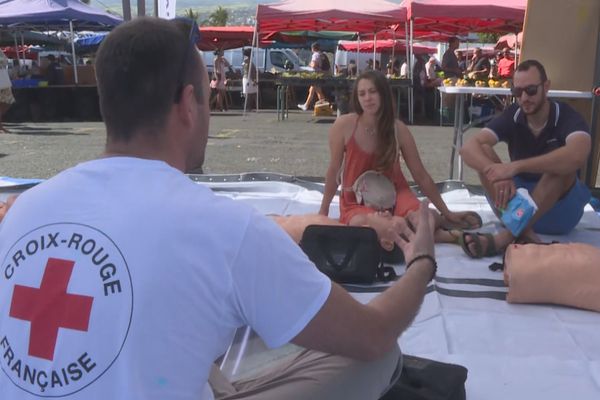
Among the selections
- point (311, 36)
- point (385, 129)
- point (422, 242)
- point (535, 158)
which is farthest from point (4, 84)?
point (311, 36)

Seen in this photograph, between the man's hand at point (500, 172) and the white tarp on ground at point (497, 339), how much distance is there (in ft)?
1.47

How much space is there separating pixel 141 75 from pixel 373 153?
3.01m

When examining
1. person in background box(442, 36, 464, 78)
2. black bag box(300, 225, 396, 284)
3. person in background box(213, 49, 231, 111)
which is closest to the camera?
black bag box(300, 225, 396, 284)

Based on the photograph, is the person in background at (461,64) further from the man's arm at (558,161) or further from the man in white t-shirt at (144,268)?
the man in white t-shirt at (144,268)

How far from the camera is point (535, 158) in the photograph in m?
3.87

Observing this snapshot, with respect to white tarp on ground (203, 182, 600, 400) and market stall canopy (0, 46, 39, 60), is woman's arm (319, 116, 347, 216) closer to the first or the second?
white tarp on ground (203, 182, 600, 400)

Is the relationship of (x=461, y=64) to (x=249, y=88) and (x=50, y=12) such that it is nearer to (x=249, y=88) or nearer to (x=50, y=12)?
(x=249, y=88)

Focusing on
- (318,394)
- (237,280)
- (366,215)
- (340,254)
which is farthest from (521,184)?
(237,280)

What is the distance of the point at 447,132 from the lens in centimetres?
1302

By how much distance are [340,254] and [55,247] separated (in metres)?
2.36

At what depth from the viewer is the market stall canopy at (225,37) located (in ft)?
72.4

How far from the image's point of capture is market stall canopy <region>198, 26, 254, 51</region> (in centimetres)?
2206

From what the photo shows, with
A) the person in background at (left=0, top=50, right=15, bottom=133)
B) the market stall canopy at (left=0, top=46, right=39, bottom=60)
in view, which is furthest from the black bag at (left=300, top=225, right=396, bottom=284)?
the market stall canopy at (left=0, top=46, right=39, bottom=60)

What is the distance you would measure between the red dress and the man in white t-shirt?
281 centimetres
